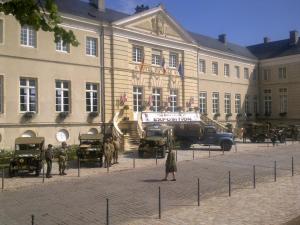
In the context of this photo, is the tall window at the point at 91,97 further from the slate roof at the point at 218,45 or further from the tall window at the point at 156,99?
the slate roof at the point at 218,45

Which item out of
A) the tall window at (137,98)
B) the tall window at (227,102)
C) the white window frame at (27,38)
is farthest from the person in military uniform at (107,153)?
the tall window at (227,102)

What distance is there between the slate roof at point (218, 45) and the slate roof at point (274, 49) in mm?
1593

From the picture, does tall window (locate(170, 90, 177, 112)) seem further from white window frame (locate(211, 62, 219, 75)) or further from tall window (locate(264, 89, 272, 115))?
tall window (locate(264, 89, 272, 115))

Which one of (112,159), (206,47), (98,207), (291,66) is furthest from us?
(291,66)

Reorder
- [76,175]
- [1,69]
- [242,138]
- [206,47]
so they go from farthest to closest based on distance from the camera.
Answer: [206,47], [242,138], [1,69], [76,175]

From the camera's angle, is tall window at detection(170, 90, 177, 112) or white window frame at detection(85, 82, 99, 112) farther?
tall window at detection(170, 90, 177, 112)

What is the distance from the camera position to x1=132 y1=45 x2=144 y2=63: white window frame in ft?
123

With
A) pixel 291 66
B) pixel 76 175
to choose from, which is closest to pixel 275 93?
pixel 291 66

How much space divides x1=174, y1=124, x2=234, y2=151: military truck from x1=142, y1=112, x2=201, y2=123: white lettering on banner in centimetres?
337

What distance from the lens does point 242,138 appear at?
4319 centimetres

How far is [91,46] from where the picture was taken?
3409 cm

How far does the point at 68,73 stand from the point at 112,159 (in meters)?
9.89

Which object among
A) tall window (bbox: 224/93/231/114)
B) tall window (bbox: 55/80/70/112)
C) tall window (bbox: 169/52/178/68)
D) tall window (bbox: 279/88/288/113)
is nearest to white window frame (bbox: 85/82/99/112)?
tall window (bbox: 55/80/70/112)

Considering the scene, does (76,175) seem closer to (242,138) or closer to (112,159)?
(112,159)
